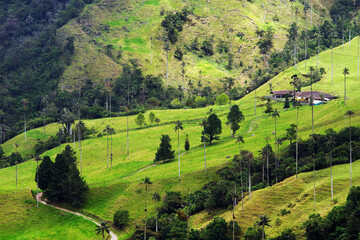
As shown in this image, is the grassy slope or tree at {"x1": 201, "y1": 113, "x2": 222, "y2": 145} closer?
the grassy slope

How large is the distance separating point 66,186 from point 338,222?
81803 millimetres

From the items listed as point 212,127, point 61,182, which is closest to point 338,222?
point 61,182

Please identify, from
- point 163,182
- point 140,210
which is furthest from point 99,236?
point 163,182

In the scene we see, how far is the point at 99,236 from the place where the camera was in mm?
124125

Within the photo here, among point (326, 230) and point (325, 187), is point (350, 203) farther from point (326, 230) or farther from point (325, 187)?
point (325, 187)

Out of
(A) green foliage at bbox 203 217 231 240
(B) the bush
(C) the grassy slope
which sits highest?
(C) the grassy slope

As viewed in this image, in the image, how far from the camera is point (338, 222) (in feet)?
325

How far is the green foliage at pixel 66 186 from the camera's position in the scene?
469 ft

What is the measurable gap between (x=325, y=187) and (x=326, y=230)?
17.3 metres

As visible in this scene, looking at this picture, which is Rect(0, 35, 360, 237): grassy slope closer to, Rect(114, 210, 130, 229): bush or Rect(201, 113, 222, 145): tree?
Rect(114, 210, 130, 229): bush

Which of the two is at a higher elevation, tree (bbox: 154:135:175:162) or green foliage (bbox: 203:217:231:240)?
tree (bbox: 154:135:175:162)

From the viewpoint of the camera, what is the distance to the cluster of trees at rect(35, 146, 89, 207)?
470 ft

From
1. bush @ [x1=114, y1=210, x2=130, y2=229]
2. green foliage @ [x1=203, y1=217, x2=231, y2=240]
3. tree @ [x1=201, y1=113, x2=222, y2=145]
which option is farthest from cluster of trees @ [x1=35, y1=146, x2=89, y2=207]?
tree @ [x1=201, y1=113, x2=222, y2=145]

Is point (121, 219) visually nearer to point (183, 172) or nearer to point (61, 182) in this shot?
point (61, 182)
